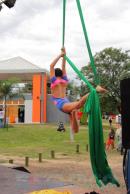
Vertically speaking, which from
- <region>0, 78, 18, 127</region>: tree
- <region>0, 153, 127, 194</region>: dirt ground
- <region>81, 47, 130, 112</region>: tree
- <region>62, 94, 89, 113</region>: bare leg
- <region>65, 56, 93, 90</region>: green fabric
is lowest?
<region>0, 153, 127, 194</region>: dirt ground

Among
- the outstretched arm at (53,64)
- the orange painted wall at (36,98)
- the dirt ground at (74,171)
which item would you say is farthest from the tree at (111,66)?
the outstretched arm at (53,64)

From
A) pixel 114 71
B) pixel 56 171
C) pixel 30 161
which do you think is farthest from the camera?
pixel 114 71

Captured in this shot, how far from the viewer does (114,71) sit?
3938 cm

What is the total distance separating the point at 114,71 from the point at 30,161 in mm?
26264

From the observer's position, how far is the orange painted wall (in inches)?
1693

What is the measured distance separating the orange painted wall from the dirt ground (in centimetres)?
2738

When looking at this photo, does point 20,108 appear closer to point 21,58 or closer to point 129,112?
point 21,58

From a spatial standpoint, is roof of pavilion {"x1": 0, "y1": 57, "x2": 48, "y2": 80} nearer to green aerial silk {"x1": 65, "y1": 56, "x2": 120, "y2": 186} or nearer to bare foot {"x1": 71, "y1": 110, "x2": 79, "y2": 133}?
bare foot {"x1": 71, "y1": 110, "x2": 79, "y2": 133}

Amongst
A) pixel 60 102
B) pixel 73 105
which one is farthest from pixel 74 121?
pixel 73 105

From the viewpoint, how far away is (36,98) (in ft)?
142

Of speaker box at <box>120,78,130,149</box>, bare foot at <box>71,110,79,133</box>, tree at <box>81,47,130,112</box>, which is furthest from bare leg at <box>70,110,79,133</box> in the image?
tree at <box>81,47,130,112</box>

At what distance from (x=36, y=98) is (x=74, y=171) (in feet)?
103

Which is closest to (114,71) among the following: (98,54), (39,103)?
(98,54)

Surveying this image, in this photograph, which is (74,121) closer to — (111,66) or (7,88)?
(7,88)
